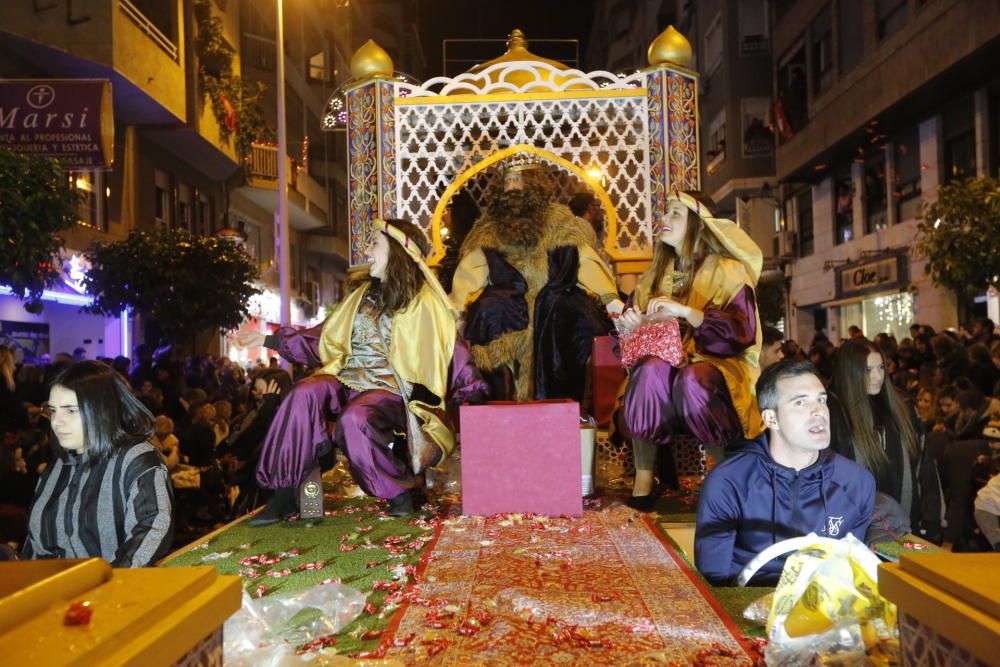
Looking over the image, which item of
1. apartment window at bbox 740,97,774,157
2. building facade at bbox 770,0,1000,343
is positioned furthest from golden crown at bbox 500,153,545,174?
apartment window at bbox 740,97,774,157

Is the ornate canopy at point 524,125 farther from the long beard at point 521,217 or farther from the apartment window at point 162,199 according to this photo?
the apartment window at point 162,199

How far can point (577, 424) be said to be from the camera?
16.6 ft

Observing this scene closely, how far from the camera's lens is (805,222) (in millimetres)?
24516

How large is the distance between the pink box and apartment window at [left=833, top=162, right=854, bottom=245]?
58.5 feet

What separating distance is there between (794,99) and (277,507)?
21.4 metres

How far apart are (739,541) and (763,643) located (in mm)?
588

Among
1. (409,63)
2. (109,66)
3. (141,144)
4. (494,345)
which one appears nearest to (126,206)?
(141,144)

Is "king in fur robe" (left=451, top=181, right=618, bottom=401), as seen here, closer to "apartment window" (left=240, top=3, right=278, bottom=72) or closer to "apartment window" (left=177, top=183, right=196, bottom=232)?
"apartment window" (left=177, top=183, right=196, bottom=232)

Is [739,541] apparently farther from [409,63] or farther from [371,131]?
[409,63]

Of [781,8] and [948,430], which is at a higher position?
[781,8]

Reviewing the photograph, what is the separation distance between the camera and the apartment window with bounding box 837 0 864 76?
63.5ft

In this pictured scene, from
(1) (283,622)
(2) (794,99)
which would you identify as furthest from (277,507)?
(2) (794,99)

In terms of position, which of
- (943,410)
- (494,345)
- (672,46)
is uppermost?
(672,46)

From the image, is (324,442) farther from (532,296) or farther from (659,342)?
(532,296)
